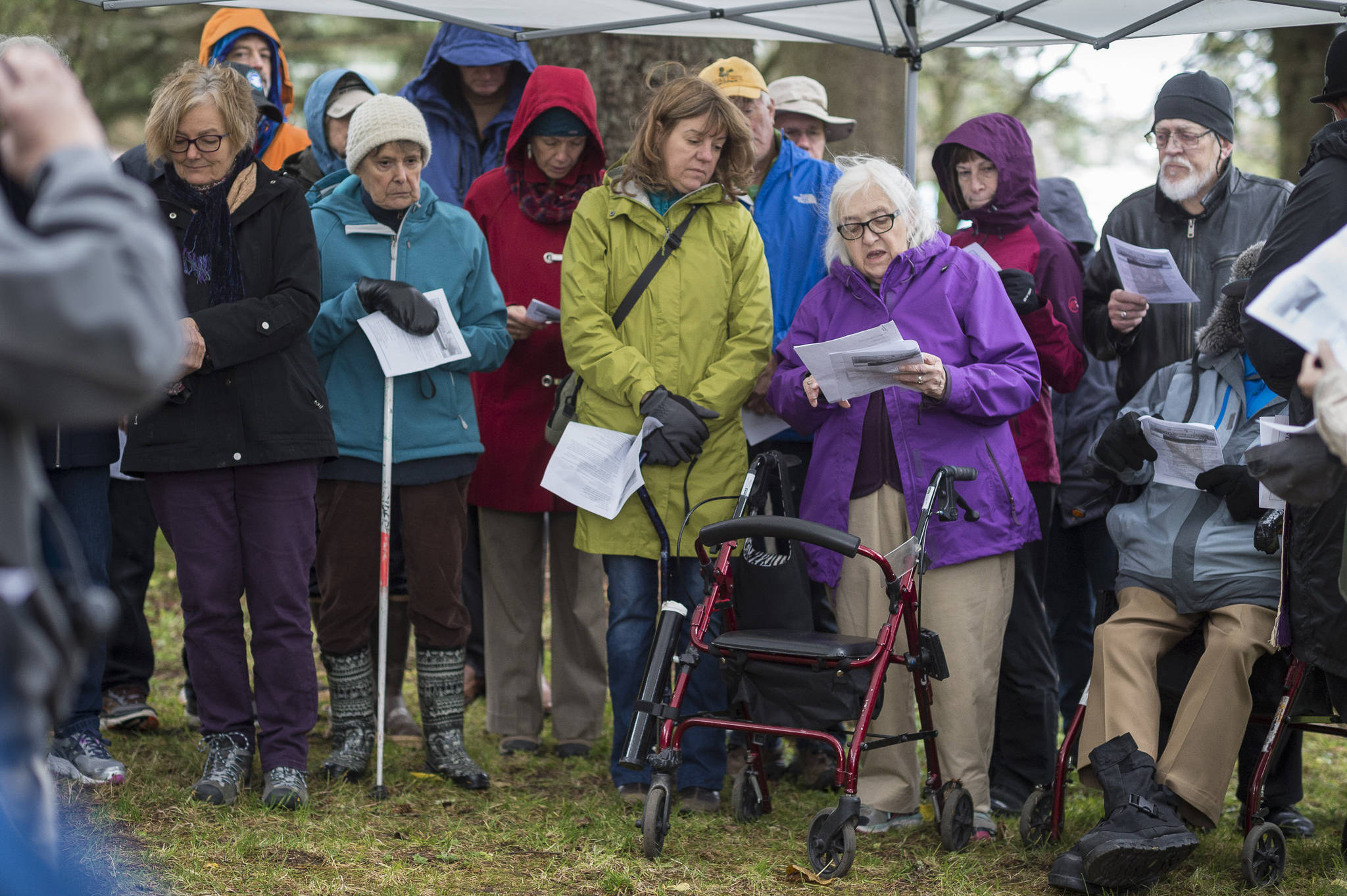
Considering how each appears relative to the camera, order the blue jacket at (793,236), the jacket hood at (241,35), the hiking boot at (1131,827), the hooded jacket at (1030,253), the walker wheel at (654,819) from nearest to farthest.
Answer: the hiking boot at (1131,827), the walker wheel at (654,819), the hooded jacket at (1030,253), the blue jacket at (793,236), the jacket hood at (241,35)

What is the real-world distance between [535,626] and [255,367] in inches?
63.4

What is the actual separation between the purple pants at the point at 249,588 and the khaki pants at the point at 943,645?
1757mm

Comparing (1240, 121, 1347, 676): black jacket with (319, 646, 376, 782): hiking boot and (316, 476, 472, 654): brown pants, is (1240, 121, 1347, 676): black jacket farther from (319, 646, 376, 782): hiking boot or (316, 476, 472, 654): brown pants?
(319, 646, 376, 782): hiking boot

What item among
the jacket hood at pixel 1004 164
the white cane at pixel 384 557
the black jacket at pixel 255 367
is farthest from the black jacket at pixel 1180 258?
the black jacket at pixel 255 367

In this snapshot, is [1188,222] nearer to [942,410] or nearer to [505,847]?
[942,410]

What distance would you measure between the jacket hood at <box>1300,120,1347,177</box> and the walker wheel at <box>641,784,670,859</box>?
2.40 meters

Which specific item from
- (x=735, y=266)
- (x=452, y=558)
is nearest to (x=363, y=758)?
(x=452, y=558)

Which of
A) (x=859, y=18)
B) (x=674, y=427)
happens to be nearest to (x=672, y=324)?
(x=674, y=427)

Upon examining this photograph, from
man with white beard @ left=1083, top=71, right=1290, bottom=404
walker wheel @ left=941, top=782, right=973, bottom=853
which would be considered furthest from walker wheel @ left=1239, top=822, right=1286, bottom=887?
man with white beard @ left=1083, top=71, right=1290, bottom=404

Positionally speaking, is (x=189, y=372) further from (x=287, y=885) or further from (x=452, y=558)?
(x=287, y=885)

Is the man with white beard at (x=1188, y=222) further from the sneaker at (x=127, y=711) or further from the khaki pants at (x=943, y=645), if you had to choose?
the sneaker at (x=127, y=711)

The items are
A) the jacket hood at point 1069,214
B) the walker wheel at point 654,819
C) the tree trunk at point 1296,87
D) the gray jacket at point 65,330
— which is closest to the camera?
the gray jacket at point 65,330

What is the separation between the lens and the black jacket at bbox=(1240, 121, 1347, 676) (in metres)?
3.25

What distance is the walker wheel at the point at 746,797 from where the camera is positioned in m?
4.55
